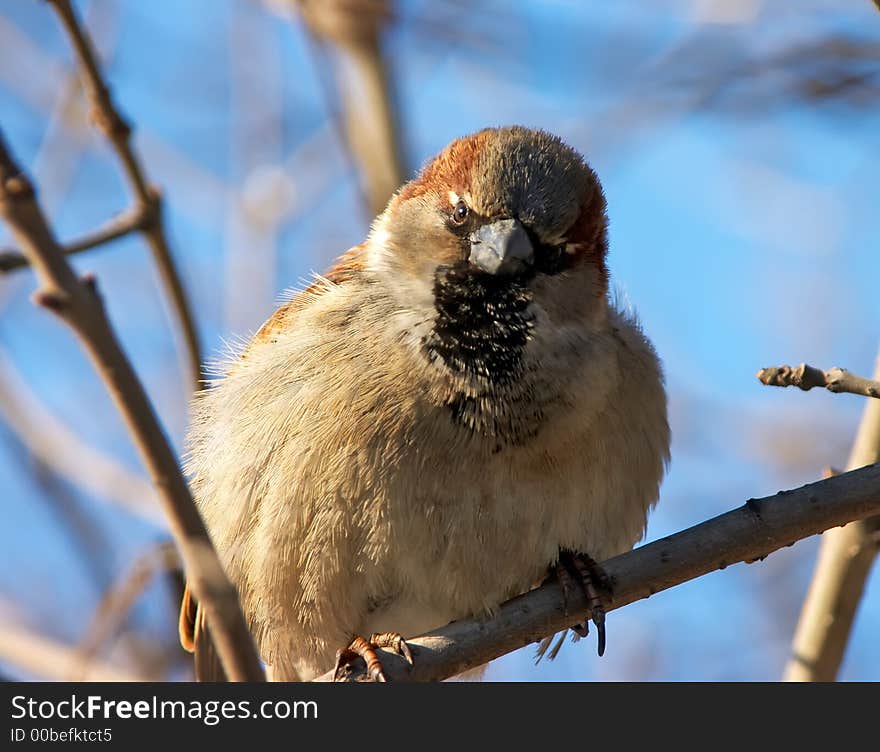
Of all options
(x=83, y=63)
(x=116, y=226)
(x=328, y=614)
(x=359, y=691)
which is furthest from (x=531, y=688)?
(x=83, y=63)

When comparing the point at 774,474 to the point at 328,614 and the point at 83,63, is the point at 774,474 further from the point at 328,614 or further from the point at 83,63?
the point at 83,63

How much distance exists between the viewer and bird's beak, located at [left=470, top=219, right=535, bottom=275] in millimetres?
3645

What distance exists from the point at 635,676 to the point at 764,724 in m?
3.47

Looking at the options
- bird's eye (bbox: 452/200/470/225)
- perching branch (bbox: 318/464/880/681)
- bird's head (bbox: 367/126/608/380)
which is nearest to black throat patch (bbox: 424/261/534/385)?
bird's head (bbox: 367/126/608/380)

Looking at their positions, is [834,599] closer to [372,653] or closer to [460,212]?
[372,653]

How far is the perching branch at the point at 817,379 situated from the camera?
289cm

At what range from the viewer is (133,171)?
10.7 feet

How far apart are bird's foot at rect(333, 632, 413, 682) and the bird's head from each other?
33.7 inches

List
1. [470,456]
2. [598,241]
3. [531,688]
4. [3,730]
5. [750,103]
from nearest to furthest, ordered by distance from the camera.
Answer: [3,730] → [531,688] → [470,456] → [598,241] → [750,103]

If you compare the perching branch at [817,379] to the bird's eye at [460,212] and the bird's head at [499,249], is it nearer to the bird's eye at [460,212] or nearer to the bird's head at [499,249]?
the bird's head at [499,249]

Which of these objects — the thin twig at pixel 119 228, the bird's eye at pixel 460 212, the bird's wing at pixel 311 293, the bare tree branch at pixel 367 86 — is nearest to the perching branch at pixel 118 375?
the thin twig at pixel 119 228

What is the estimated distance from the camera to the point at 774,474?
22.6 ft

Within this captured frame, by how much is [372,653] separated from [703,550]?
924 millimetres

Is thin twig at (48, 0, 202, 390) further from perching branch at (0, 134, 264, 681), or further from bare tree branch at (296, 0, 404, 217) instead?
bare tree branch at (296, 0, 404, 217)
